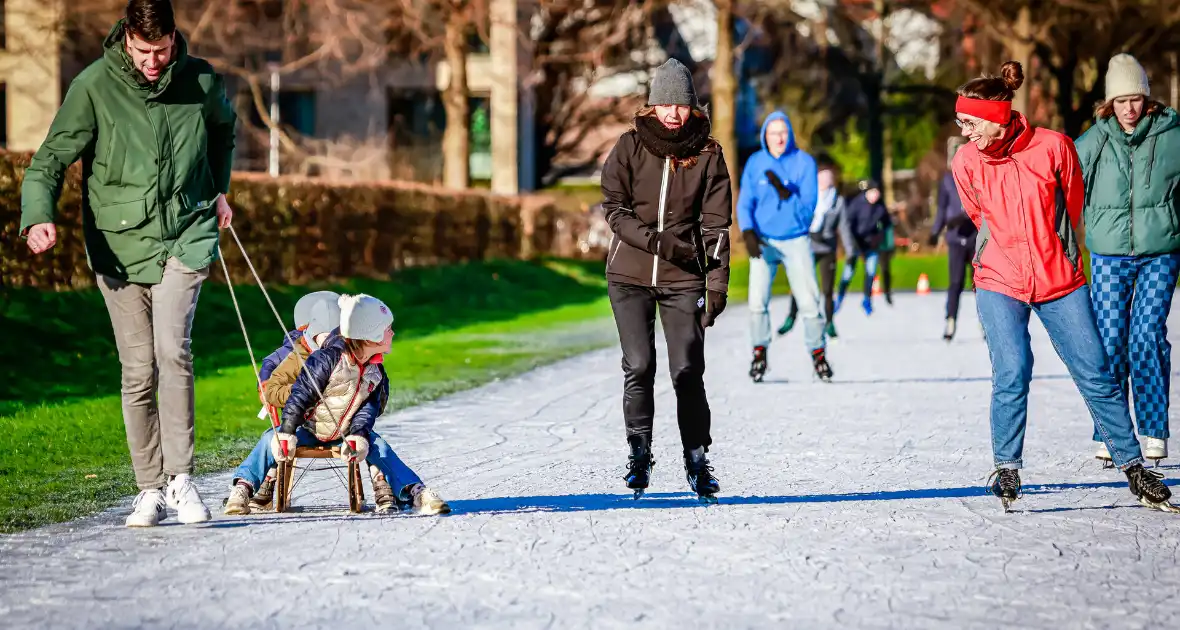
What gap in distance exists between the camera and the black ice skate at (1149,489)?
6.87 meters

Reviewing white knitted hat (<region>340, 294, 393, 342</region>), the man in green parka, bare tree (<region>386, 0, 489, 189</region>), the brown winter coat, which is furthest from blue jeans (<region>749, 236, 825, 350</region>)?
bare tree (<region>386, 0, 489, 189</region>)

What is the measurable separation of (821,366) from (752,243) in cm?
115

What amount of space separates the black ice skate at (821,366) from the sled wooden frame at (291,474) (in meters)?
6.21

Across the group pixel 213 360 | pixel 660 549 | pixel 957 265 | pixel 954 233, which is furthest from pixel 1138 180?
pixel 213 360

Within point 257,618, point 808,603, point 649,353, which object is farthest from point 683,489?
point 257,618

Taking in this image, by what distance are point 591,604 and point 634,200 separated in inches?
92.9

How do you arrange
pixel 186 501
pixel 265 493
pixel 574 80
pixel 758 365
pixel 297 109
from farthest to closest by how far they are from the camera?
pixel 574 80, pixel 297 109, pixel 758 365, pixel 265 493, pixel 186 501

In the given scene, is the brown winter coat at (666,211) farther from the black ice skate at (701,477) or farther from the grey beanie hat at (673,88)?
the black ice skate at (701,477)

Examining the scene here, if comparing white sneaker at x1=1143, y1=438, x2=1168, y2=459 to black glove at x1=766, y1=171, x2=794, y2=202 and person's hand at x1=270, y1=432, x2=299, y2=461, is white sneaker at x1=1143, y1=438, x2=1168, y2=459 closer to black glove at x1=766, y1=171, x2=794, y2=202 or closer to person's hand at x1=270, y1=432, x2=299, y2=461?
person's hand at x1=270, y1=432, x2=299, y2=461

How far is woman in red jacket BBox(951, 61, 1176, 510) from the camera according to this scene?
6.82m

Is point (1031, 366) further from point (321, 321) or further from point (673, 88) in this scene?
point (321, 321)

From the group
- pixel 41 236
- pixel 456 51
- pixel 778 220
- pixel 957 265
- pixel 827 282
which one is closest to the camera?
pixel 41 236

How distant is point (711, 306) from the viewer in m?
7.06

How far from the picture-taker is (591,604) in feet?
17.1
